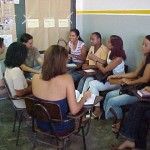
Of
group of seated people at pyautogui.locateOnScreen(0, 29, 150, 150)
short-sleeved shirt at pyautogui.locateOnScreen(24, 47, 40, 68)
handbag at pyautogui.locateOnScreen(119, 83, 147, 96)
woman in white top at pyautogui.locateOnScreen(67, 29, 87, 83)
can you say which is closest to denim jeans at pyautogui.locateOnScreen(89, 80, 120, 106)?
group of seated people at pyautogui.locateOnScreen(0, 29, 150, 150)

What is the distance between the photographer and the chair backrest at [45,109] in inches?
81.6

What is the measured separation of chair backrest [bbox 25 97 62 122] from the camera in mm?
2072

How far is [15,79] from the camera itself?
263 centimetres

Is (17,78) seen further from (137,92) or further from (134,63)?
(134,63)

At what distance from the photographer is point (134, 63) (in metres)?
3.73

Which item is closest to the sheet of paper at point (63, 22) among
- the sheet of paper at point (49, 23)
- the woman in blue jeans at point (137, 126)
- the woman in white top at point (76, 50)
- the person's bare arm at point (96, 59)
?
the sheet of paper at point (49, 23)

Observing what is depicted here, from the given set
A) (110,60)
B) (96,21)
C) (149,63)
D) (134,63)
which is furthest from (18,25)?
(149,63)

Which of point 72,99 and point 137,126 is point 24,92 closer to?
point 72,99

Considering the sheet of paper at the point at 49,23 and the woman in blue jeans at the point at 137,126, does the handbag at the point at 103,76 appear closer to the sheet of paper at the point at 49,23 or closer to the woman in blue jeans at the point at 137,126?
the woman in blue jeans at the point at 137,126

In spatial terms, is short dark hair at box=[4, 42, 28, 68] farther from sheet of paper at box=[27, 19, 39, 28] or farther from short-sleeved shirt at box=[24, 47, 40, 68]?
sheet of paper at box=[27, 19, 39, 28]

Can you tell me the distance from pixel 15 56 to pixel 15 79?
0.89ft

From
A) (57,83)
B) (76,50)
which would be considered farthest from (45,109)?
(76,50)

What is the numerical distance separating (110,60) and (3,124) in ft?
5.74

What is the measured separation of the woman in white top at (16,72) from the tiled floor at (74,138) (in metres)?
0.59
